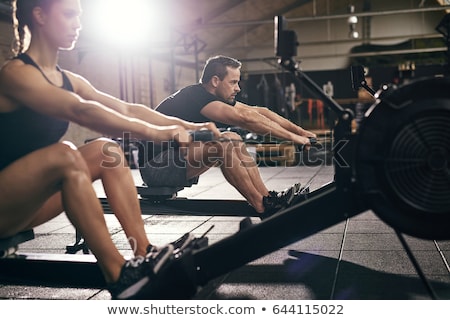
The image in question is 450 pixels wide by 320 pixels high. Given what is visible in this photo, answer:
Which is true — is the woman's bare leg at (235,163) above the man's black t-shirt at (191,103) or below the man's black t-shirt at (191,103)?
below

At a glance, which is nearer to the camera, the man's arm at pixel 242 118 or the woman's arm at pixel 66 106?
the woman's arm at pixel 66 106

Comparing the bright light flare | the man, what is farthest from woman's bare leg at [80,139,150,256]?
the bright light flare

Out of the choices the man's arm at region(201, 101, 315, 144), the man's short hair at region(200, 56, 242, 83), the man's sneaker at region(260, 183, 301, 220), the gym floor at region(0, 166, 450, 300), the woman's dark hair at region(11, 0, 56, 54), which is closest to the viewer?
the woman's dark hair at region(11, 0, 56, 54)

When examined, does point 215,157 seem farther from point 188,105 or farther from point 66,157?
point 66,157

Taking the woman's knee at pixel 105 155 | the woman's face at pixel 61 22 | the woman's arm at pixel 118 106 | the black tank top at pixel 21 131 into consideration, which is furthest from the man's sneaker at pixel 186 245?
the woman's face at pixel 61 22

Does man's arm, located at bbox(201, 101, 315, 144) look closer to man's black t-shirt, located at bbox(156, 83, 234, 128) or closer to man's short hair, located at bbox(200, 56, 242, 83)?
man's black t-shirt, located at bbox(156, 83, 234, 128)

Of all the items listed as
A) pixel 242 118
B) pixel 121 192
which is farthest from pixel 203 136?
pixel 242 118

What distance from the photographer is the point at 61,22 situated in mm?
1774

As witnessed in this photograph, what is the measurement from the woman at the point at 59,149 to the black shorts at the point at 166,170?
38.7 inches

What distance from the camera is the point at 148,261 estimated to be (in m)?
1.73

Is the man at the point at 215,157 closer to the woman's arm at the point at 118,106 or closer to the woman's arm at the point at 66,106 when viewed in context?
the woman's arm at the point at 118,106

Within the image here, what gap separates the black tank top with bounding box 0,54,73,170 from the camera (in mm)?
1773

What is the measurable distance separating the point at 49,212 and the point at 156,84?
1064 cm

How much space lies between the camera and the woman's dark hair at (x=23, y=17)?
68.8 inches
